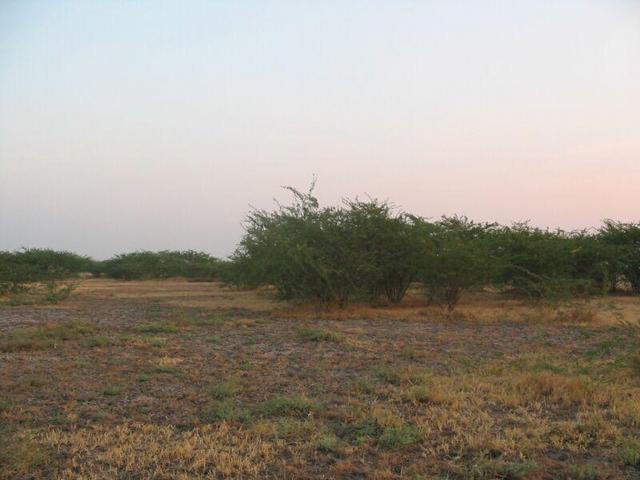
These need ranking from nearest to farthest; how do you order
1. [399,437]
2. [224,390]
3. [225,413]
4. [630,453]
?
[630,453] < [399,437] < [225,413] < [224,390]

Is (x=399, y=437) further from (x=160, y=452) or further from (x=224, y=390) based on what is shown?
(x=224, y=390)

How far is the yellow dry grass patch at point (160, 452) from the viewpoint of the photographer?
4.80 meters

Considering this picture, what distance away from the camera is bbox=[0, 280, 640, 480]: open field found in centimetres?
498

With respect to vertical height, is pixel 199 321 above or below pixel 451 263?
below

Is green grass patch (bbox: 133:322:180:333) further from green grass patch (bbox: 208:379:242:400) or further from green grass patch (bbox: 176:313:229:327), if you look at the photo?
green grass patch (bbox: 208:379:242:400)

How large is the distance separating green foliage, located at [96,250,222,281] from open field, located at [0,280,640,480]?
131 ft

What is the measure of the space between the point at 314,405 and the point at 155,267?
50.5 m

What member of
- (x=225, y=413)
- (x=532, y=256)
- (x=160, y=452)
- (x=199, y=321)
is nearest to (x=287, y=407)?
(x=225, y=413)

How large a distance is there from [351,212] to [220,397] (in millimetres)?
13021

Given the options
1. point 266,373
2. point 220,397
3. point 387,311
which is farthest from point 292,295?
point 220,397

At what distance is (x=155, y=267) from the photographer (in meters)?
55.0

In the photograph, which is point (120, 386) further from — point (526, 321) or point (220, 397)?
point (526, 321)

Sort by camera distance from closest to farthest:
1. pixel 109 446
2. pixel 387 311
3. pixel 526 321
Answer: pixel 109 446 < pixel 526 321 < pixel 387 311

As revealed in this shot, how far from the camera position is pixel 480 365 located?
9.46 meters
